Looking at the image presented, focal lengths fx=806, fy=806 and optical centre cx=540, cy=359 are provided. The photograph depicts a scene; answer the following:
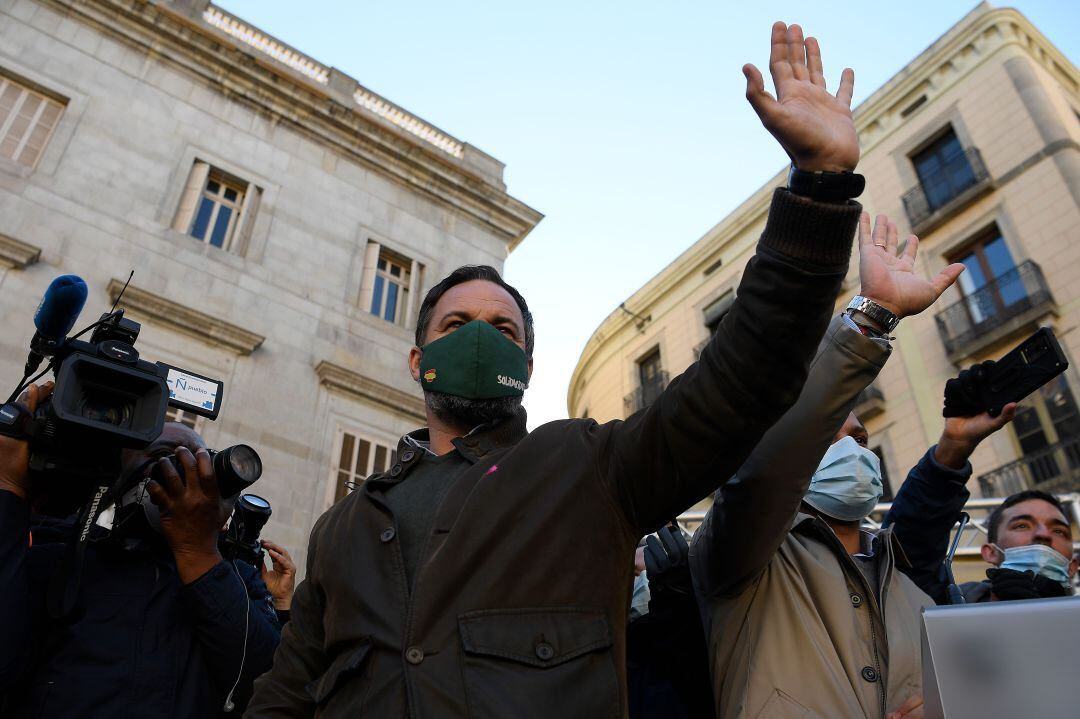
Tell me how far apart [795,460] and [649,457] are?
1.82 ft

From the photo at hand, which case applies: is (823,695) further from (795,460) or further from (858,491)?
(858,491)

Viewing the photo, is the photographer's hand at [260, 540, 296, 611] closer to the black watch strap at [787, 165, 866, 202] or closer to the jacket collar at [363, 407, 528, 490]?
the jacket collar at [363, 407, 528, 490]

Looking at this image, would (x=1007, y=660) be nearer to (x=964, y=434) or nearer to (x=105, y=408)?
(x=964, y=434)

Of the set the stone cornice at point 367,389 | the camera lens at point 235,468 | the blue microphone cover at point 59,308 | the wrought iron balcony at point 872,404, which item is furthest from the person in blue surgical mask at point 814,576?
the wrought iron balcony at point 872,404

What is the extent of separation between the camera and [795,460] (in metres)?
2.12

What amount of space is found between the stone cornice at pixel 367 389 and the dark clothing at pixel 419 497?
8720 mm

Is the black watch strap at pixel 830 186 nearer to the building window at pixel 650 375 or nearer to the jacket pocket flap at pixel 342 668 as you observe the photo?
the jacket pocket flap at pixel 342 668

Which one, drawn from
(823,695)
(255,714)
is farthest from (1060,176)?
(255,714)

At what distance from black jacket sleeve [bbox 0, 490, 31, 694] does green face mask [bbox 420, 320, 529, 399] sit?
152cm

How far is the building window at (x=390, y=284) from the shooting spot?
12.4 m

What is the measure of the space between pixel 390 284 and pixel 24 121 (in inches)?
207

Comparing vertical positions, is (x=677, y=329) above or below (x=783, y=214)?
above

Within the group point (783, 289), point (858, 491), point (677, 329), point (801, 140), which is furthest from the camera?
point (677, 329)

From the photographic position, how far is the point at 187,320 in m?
10.0
